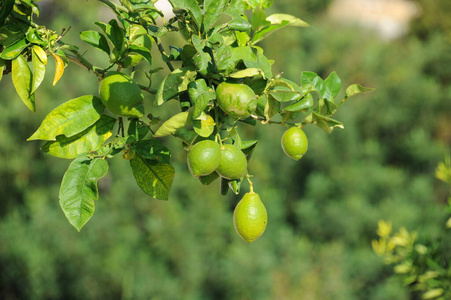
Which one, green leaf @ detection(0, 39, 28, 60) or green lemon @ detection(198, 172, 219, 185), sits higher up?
green leaf @ detection(0, 39, 28, 60)

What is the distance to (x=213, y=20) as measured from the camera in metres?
0.52

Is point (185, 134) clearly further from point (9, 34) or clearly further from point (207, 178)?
point (9, 34)

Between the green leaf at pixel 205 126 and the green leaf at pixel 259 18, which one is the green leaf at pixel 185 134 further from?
the green leaf at pixel 259 18

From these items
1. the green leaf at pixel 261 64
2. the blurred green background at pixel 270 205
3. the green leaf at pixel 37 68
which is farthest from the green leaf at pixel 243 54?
the blurred green background at pixel 270 205

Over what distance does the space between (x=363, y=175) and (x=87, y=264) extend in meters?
2.12

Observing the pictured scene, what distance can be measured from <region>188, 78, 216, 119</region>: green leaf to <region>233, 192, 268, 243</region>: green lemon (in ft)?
0.48

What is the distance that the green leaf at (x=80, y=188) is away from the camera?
54 cm

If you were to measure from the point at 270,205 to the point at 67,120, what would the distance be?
3.02 m

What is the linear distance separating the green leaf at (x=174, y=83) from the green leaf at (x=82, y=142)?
4.4 inches

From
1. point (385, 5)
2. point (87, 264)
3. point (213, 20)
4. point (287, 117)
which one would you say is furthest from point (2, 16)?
point (385, 5)

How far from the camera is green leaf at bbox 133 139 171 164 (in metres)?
0.58

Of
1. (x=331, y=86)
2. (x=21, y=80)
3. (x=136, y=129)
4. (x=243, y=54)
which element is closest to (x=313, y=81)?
(x=331, y=86)

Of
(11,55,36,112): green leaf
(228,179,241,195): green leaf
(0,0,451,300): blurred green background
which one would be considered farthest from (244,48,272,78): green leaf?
(0,0,451,300): blurred green background

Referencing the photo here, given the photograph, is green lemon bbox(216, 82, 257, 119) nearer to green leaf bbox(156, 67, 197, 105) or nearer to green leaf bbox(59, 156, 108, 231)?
green leaf bbox(156, 67, 197, 105)
